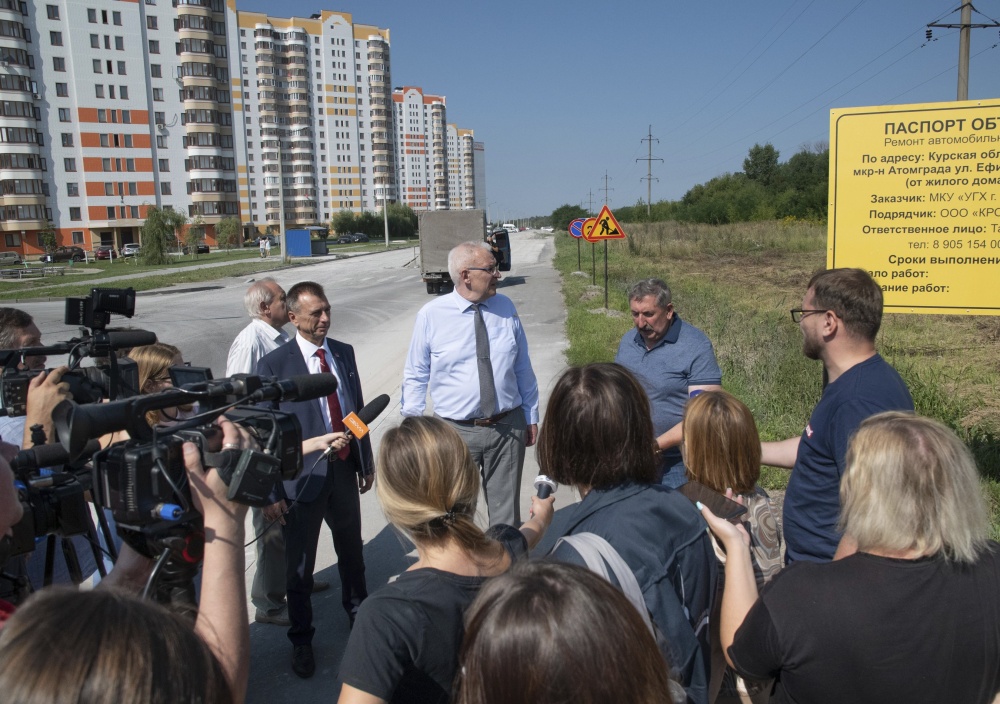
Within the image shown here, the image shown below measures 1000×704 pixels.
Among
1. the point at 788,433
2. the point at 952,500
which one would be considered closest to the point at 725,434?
the point at 952,500

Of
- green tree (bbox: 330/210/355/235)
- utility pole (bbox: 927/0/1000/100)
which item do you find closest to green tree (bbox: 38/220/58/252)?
green tree (bbox: 330/210/355/235)

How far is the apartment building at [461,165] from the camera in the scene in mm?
179625

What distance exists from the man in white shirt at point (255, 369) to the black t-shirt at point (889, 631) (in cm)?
282

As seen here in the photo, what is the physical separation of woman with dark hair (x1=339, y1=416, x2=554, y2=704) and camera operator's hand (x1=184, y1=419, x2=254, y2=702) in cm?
33

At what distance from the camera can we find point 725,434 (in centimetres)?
288

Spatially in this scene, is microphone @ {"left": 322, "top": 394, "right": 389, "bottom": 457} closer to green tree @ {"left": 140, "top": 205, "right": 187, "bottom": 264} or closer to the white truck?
the white truck

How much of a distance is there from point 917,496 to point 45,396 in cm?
266

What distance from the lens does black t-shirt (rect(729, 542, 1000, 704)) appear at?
1781 mm

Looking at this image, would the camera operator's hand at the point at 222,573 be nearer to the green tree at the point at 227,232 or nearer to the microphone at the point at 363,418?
the microphone at the point at 363,418

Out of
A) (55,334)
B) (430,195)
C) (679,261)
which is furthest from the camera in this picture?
(430,195)

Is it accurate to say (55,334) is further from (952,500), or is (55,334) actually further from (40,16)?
(40,16)

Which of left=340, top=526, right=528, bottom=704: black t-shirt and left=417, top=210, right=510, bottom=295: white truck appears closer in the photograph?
left=340, top=526, right=528, bottom=704: black t-shirt

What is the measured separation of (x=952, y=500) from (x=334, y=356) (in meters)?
3.16

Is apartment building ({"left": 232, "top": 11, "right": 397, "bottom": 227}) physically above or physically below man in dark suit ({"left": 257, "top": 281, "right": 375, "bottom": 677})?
above
